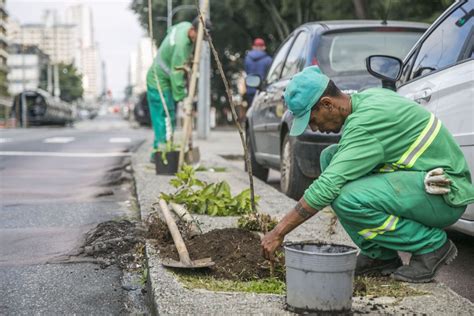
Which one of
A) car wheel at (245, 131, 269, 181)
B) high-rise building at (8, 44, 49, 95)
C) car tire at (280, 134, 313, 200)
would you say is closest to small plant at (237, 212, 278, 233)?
car tire at (280, 134, 313, 200)

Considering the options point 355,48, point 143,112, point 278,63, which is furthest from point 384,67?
point 143,112

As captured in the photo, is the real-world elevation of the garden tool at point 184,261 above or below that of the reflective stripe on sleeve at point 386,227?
below

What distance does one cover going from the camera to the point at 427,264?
12.1 ft

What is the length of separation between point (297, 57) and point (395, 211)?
147 inches

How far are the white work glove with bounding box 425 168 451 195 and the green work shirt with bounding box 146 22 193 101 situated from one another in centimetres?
538

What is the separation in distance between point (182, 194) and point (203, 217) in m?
0.35

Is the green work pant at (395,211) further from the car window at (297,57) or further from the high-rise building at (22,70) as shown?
the high-rise building at (22,70)

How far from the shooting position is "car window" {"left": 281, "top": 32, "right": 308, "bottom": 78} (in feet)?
22.3

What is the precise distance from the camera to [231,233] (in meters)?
4.59

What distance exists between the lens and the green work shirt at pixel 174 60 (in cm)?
889

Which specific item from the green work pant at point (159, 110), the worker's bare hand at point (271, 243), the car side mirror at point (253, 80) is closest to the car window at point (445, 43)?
the worker's bare hand at point (271, 243)

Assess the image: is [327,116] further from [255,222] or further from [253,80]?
[253,80]

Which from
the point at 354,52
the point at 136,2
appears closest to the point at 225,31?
the point at 136,2

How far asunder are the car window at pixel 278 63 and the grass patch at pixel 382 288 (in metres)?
4.29
